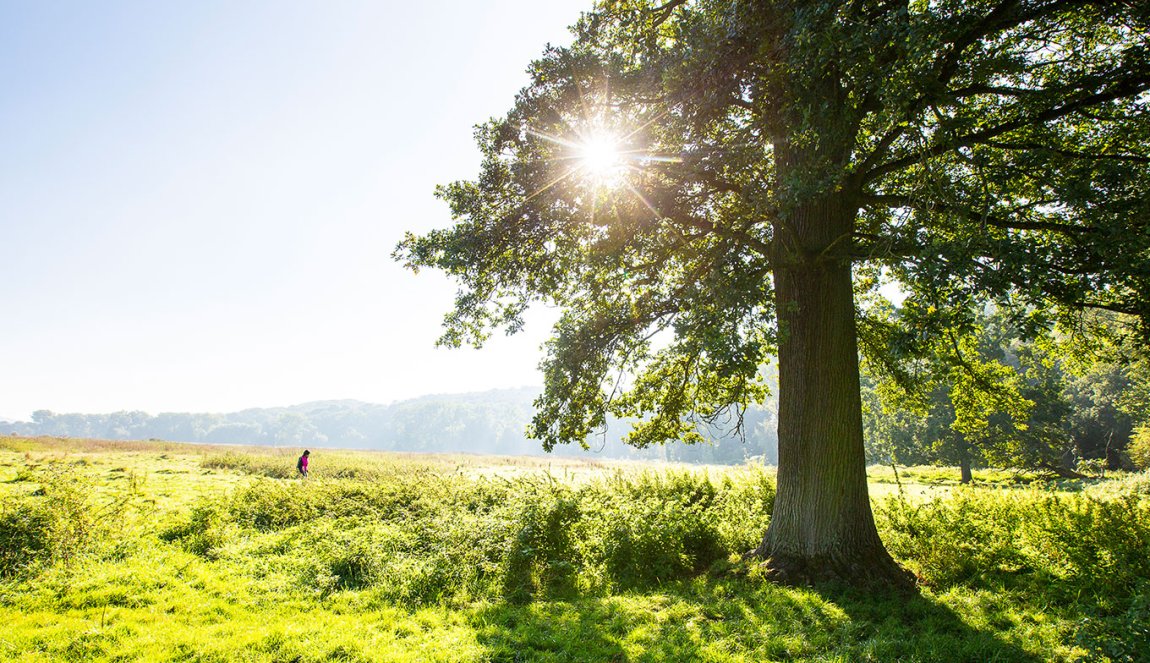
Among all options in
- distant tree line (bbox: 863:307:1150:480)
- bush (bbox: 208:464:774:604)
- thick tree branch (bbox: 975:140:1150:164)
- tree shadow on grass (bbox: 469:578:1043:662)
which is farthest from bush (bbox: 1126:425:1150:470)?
tree shadow on grass (bbox: 469:578:1043:662)

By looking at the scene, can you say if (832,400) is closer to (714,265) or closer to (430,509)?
(714,265)

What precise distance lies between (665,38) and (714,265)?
5.54 m

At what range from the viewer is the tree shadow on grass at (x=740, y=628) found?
19.6 ft

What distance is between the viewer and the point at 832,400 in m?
8.80

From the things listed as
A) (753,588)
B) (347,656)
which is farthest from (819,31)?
(347,656)

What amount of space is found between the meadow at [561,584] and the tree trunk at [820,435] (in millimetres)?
629

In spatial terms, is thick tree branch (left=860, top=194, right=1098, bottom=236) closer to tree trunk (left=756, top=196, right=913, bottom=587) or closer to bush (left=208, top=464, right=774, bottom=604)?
tree trunk (left=756, top=196, right=913, bottom=587)

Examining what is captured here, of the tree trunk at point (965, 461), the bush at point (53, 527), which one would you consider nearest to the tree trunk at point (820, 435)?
the bush at point (53, 527)

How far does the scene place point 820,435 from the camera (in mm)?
8781

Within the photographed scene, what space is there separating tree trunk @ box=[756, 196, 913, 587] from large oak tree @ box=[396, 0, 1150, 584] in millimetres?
38

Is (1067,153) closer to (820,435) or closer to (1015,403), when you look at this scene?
(820,435)

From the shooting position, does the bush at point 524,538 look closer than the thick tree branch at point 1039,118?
No

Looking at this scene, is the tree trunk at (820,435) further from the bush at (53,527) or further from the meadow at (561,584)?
the bush at (53,527)

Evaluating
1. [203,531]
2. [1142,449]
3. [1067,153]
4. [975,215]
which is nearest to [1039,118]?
[1067,153]
